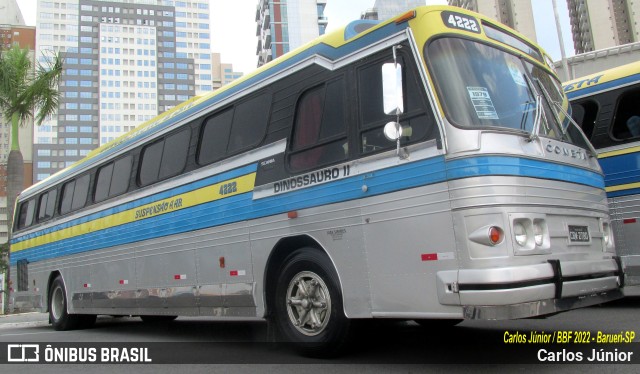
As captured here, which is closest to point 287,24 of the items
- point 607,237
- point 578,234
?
point 607,237

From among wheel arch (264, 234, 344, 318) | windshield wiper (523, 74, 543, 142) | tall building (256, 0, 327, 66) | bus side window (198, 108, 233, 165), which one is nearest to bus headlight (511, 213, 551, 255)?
windshield wiper (523, 74, 543, 142)

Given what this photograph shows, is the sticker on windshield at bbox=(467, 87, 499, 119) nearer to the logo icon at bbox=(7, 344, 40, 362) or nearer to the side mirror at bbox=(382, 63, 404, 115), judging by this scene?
the side mirror at bbox=(382, 63, 404, 115)

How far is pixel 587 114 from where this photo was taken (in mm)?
8961

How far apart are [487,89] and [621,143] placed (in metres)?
4.57

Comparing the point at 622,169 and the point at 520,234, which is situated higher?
the point at 622,169

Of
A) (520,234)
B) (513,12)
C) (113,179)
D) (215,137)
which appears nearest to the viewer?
(520,234)

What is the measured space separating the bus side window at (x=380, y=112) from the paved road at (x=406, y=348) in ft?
6.18

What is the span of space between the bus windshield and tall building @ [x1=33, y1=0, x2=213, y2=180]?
14815 cm

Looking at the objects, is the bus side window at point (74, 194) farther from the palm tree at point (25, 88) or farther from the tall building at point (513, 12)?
the tall building at point (513, 12)

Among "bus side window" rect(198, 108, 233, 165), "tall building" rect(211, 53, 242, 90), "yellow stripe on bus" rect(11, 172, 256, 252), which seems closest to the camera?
"yellow stripe on bus" rect(11, 172, 256, 252)

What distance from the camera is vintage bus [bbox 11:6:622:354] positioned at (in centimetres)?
444

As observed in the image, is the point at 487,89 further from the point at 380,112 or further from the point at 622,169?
the point at 622,169

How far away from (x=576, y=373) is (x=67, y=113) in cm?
15614

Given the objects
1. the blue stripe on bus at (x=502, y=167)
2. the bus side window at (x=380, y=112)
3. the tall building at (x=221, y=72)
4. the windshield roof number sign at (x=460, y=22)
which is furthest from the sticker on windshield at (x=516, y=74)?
the tall building at (x=221, y=72)
